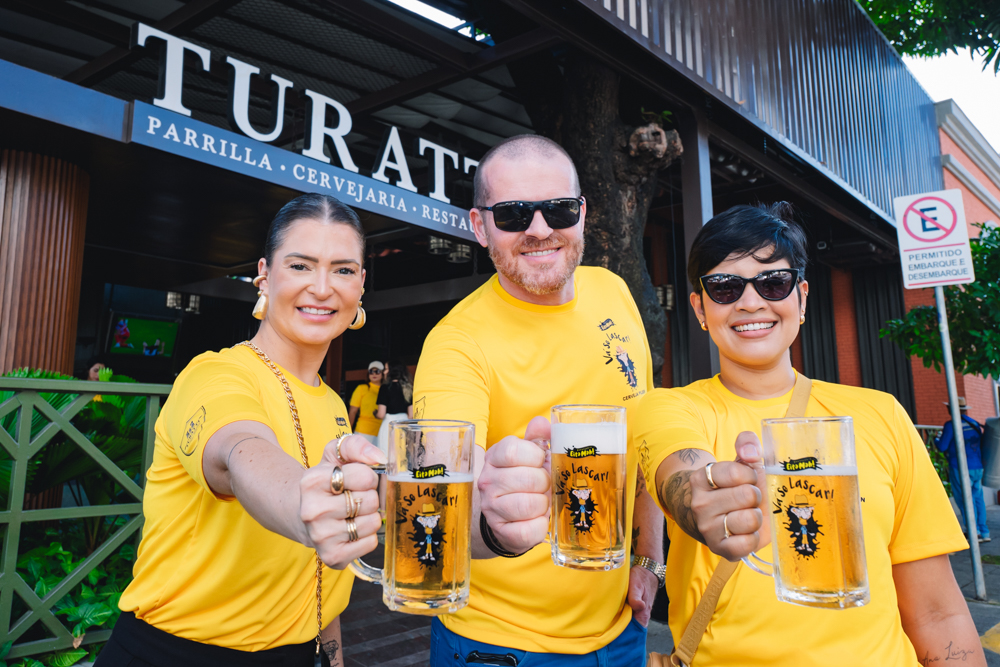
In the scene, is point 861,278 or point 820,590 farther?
point 861,278

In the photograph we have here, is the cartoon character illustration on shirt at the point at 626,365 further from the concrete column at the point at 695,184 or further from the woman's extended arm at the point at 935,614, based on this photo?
the concrete column at the point at 695,184

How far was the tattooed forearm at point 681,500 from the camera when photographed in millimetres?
1028

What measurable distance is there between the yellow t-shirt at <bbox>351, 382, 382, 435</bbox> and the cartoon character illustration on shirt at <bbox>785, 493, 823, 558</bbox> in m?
6.95

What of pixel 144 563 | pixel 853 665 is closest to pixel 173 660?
pixel 144 563

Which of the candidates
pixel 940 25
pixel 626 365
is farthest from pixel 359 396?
pixel 940 25

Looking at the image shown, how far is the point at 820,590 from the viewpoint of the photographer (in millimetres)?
941

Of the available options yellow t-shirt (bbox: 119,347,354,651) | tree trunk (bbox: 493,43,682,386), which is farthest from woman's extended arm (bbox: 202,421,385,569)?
tree trunk (bbox: 493,43,682,386)

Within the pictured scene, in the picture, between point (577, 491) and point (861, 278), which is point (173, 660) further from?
point (861, 278)

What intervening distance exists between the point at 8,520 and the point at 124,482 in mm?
537

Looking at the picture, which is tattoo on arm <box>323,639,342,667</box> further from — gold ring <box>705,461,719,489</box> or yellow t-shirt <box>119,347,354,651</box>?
gold ring <box>705,461,719,489</box>

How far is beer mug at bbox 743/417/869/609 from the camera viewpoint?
944 mm

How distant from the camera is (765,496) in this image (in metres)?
1.00

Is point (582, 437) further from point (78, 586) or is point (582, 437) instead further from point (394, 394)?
point (394, 394)

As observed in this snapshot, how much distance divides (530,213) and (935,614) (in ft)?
4.16
